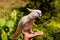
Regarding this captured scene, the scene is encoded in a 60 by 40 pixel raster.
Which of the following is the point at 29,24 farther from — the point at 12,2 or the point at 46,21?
the point at 12,2

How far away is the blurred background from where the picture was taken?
5.11m

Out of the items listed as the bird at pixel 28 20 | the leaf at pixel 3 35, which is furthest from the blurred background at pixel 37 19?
the bird at pixel 28 20

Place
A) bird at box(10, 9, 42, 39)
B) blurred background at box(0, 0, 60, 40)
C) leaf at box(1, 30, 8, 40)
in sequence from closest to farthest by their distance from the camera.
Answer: bird at box(10, 9, 42, 39) < leaf at box(1, 30, 8, 40) < blurred background at box(0, 0, 60, 40)

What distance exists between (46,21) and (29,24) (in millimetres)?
1919

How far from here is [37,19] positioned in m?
5.60

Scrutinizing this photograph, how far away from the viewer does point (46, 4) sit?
583 centimetres

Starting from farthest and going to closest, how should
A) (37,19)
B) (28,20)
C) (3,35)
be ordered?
(37,19), (3,35), (28,20)

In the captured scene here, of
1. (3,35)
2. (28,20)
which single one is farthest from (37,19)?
(28,20)

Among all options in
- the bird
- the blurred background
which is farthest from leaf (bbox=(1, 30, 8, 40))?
the bird

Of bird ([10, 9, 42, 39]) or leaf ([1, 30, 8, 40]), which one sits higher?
bird ([10, 9, 42, 39])

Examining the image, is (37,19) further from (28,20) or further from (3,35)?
(28,20)

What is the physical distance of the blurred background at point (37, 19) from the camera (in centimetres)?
511

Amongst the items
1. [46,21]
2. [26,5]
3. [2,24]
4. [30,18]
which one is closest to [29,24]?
[30,18]

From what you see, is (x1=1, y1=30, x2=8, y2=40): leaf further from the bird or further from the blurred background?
the bird
